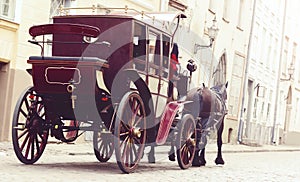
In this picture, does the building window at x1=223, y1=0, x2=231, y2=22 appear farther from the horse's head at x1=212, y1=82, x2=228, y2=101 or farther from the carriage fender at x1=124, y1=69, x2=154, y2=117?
the carriage fender at x1=124, y1=69, x2=154, y2=117

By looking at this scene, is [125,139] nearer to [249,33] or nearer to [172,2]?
[172,2]

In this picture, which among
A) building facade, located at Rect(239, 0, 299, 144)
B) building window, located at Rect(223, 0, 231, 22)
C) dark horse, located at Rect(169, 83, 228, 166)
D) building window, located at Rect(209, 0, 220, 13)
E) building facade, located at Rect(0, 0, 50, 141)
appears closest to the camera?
dark horse, located at Rect(169, 83, 228, 166)

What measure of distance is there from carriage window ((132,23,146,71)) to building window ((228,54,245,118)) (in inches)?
821

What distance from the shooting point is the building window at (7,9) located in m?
14.8

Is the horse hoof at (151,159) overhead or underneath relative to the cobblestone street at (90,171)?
overhead

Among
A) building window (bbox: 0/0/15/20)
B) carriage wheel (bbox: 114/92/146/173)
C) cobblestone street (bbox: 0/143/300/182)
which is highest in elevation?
building window (bbox: 0/0/15/20)

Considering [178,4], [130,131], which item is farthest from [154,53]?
[178,4]

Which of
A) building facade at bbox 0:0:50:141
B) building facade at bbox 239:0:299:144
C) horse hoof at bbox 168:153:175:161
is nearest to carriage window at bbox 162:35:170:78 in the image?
horse hoof at bbox 168:153:175:161

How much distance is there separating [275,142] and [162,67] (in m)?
29.4

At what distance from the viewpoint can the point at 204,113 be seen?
13.2 meters

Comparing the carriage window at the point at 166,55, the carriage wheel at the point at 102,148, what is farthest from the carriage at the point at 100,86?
the carriage wheel at the point at 102,148

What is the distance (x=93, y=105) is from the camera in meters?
9.63

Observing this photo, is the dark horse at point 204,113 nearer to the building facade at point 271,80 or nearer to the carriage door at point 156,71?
the carriage door at point 156,71

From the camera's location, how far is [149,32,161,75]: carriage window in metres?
10.6
